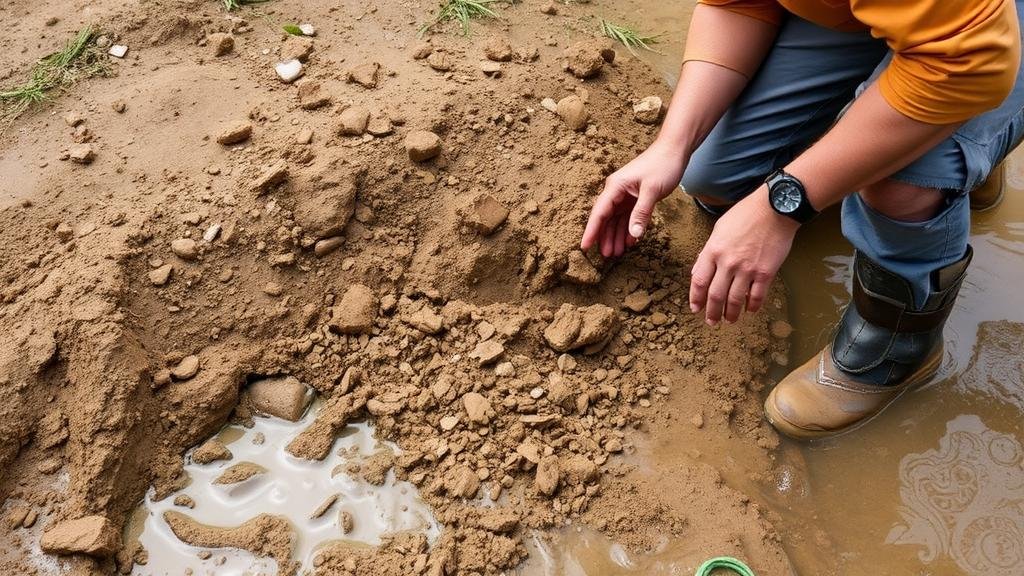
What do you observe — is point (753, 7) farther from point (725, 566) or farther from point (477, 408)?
point (725, 566)

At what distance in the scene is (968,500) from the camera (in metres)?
1.86

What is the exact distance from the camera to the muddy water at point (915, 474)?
176 centimetres

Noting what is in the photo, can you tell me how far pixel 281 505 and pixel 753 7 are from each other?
1724mm

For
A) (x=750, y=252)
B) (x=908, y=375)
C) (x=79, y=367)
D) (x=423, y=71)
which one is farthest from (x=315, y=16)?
(x=908, y=375)

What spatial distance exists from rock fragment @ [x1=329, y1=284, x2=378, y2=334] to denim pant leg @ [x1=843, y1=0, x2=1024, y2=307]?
4.20ft

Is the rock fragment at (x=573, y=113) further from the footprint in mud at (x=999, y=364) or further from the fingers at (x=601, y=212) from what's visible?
the footprint in mud at (x=999, y=364)

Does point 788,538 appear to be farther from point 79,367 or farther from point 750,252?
point 79,367

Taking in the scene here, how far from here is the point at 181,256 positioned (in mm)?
2018

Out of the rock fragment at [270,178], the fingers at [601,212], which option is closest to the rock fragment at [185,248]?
the rock fragment at [270,178]

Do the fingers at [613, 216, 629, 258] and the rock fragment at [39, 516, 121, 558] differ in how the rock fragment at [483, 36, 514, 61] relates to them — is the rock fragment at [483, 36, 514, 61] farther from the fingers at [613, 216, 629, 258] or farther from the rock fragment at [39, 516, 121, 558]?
the rock fragment at [39, 516, 121, 558]

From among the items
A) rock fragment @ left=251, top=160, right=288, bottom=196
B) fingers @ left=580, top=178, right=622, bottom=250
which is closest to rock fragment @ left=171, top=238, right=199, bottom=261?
rock fragment @ left=251, top=160, right=288, bottom=196

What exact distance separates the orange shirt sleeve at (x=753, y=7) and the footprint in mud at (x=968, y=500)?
123cm

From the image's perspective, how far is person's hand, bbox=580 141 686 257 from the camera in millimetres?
1764

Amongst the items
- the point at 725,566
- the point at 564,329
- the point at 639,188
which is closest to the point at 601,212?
the point at 639,188
